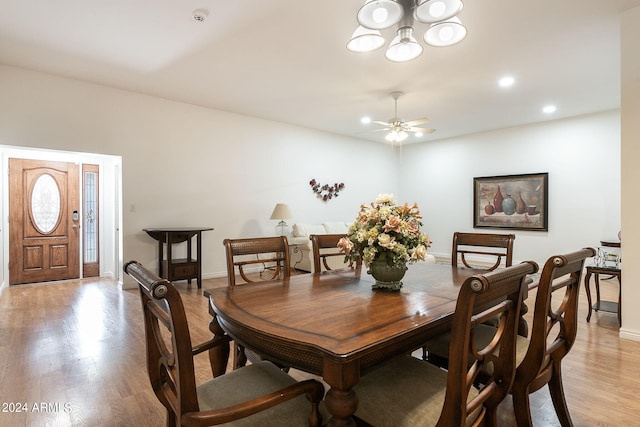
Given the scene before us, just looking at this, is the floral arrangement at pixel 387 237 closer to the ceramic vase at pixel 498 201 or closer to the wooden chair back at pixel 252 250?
the wooden chair back at pixel 252 250

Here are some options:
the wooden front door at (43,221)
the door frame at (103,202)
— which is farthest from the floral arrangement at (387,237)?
the wooden front door at (43,221)

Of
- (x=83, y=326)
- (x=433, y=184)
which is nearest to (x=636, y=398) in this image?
(x=83, y=326)

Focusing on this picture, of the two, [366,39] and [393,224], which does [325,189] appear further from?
[393,224]

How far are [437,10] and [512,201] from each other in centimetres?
555

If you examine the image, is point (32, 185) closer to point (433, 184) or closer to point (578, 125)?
point (433, 184)

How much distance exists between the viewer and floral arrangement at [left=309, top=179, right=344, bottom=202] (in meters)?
7.00

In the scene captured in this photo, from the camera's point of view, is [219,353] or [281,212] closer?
[219,353]

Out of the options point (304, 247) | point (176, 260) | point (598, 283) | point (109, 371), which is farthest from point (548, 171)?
point (109, 371)

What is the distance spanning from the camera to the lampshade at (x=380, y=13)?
217 cm

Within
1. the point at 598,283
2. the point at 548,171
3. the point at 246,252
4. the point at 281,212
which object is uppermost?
the point at 548,171

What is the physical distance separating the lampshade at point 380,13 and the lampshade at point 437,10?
0.13m

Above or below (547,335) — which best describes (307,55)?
above

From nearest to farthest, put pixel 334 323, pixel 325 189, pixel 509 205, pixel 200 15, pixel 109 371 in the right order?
pixel 334 323
pixel 109 371
pixel 200 15
pixel 509 205
pixel 325 189

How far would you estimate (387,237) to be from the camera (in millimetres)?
1689
